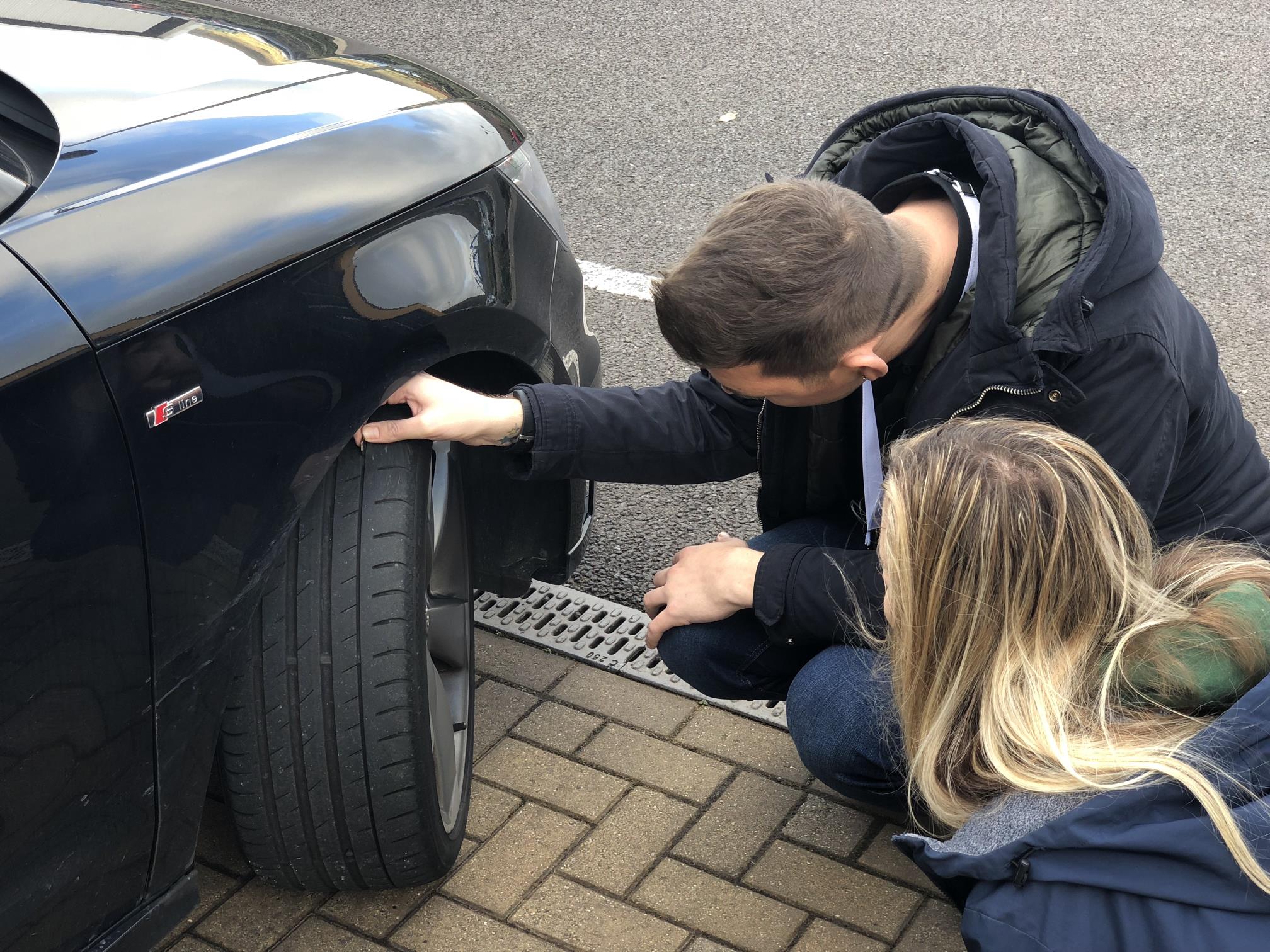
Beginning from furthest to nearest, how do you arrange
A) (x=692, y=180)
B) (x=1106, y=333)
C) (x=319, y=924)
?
(x=692, y=180)
(x=319, y=924)
(x=1106, y=333)

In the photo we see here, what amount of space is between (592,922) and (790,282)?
1.07 m

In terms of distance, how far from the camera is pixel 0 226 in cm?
135

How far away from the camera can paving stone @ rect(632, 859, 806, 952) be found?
2.09m

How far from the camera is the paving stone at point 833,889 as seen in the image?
213 centimetres

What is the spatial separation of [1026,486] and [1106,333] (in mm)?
425

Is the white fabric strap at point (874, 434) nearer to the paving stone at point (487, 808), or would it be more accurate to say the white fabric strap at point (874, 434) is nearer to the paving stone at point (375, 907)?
the paving stone at point (487, 808)

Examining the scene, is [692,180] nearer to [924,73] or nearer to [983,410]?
[924,73]

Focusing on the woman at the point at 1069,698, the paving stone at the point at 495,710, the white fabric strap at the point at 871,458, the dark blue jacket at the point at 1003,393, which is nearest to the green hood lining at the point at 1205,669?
the woman at the point at 1069,698

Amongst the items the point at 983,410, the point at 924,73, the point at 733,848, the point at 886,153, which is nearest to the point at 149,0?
the point at 886,153

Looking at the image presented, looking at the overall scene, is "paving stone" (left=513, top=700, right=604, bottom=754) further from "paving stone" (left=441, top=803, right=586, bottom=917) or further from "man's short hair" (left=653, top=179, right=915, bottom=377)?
"man's short hair" (left=653, top=179, right=915, bottom=377)

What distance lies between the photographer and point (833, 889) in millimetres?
2182

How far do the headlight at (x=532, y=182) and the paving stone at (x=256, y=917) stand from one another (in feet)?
3.89

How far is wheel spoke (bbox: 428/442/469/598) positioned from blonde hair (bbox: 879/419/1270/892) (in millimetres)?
730

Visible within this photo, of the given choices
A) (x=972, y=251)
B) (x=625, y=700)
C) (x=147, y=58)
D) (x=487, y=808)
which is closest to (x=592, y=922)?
(x=487, y=808)
